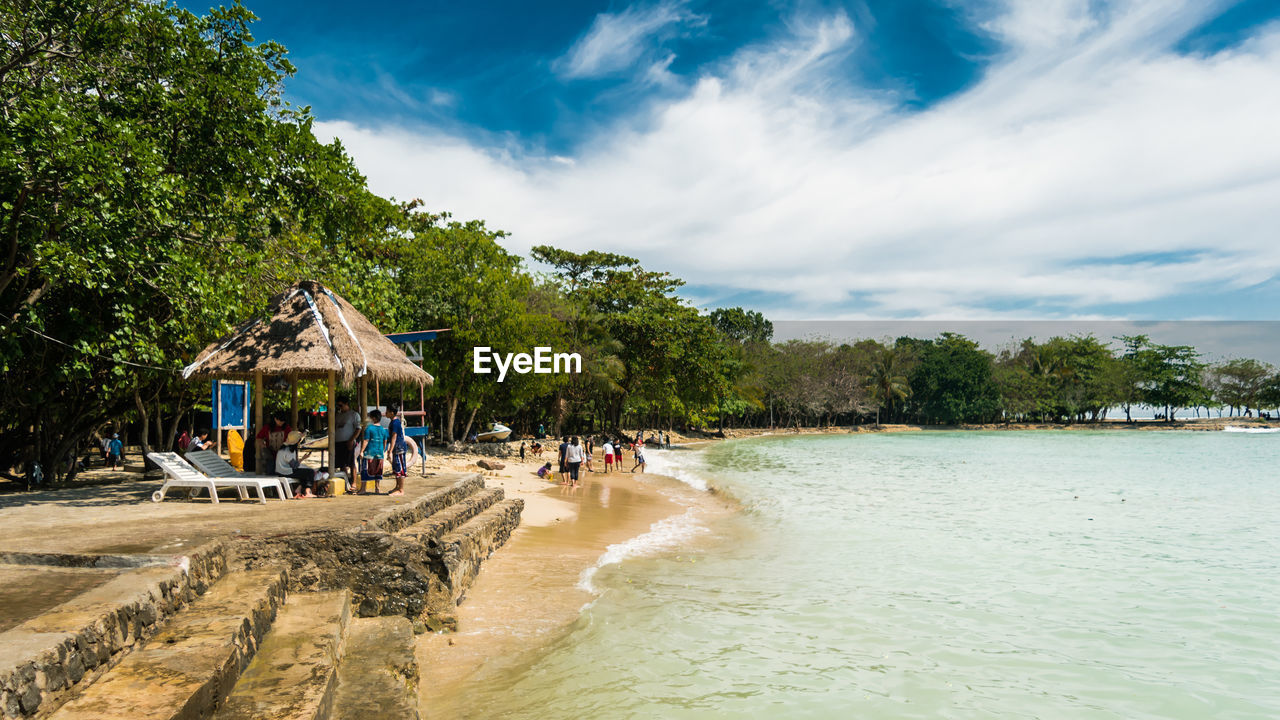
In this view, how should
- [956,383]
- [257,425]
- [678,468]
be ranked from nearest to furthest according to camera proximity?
[257,425] → [678,468] → [956,383]

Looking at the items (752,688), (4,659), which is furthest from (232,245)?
(752,688)

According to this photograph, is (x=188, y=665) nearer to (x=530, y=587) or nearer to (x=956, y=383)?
(x=530, y=587)

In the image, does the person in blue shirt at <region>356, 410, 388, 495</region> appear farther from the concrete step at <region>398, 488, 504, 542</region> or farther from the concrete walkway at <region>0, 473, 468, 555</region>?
the concrete step at <region>398, 488, 504, 542</region>

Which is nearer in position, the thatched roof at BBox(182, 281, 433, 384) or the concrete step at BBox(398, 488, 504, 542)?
the concrete step at BBox(398, 488, 504, 542)

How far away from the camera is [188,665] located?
324 cm

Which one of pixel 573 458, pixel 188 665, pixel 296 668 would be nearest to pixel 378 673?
pixel 296 668

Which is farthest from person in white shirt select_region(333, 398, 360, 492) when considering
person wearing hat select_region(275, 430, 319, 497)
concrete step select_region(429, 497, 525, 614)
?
concrete step select_region(429, 497, 525, 614)

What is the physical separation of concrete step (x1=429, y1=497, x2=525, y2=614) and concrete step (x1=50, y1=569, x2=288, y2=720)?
192 cm

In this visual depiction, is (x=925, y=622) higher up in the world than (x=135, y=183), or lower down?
lower down

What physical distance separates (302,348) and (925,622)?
7.60m

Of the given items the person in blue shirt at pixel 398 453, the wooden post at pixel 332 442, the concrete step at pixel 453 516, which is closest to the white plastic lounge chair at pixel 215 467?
the wooden post at pixel 332 442

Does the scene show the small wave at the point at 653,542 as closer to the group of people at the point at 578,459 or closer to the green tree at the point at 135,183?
the group of people at the point at 578,459

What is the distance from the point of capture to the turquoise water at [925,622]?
5.18 meters

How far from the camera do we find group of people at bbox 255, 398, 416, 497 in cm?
850
